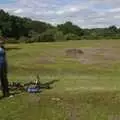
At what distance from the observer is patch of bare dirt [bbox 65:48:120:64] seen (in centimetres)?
3017

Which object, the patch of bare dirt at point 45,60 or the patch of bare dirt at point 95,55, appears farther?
the patch of bare dirt at point 95,55

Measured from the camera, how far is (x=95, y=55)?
33094mm

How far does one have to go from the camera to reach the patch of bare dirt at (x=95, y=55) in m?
30.2

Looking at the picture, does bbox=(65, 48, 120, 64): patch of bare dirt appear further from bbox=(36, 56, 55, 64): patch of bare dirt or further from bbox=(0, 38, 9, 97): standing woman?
bbox=(0, 38, 9, 97): standing woman

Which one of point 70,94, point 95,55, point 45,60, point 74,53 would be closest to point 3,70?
point 70,94

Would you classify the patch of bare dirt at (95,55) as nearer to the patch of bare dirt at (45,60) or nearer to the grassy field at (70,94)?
the grassy field at (70,94)

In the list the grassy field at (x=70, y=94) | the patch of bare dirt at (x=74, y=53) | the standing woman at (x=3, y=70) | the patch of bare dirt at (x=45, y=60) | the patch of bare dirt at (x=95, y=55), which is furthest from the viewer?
the patch of bare dirt at (x=74, y=53)

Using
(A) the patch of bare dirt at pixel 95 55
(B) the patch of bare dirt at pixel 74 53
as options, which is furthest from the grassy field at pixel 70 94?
(B) the patch of bare dirt at pixel 74 53

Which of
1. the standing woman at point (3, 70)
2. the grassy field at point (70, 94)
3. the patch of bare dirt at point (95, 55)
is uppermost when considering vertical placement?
the standing woman at point (3, 70)

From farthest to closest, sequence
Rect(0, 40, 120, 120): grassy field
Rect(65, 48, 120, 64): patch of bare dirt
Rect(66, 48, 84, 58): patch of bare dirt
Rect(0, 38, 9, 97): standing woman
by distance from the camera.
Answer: Rect(66, 48, 84, 58): patch of bare dirt → Rect(65, 48, 120, 64): patch of bare dirt → Rect(0, 38, 9, 97): standing woman → Rect(0, 40, 120, 120): grassy field

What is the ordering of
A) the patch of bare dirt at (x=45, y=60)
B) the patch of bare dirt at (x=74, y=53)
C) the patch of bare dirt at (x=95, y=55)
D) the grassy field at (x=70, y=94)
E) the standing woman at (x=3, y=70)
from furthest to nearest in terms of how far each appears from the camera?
1. the patch of bare dirt at (x=74, y=53)
2. the patch of bare dirt at (x=95, y=55)
3. the patch of bare dirt at (x=45, y=60)
4. the standing woman at (x=3, y=70)
5. the grassy field at (x=70, y=94)

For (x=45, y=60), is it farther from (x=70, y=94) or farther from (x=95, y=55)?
(x=70, y=94)

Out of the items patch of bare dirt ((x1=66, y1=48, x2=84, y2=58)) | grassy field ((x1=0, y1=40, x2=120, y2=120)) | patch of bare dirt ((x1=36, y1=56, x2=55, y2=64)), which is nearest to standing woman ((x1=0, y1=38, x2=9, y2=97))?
grassy field ((x1=0, y1=40, x2=120, y2=120))

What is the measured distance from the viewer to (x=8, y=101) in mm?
15039
